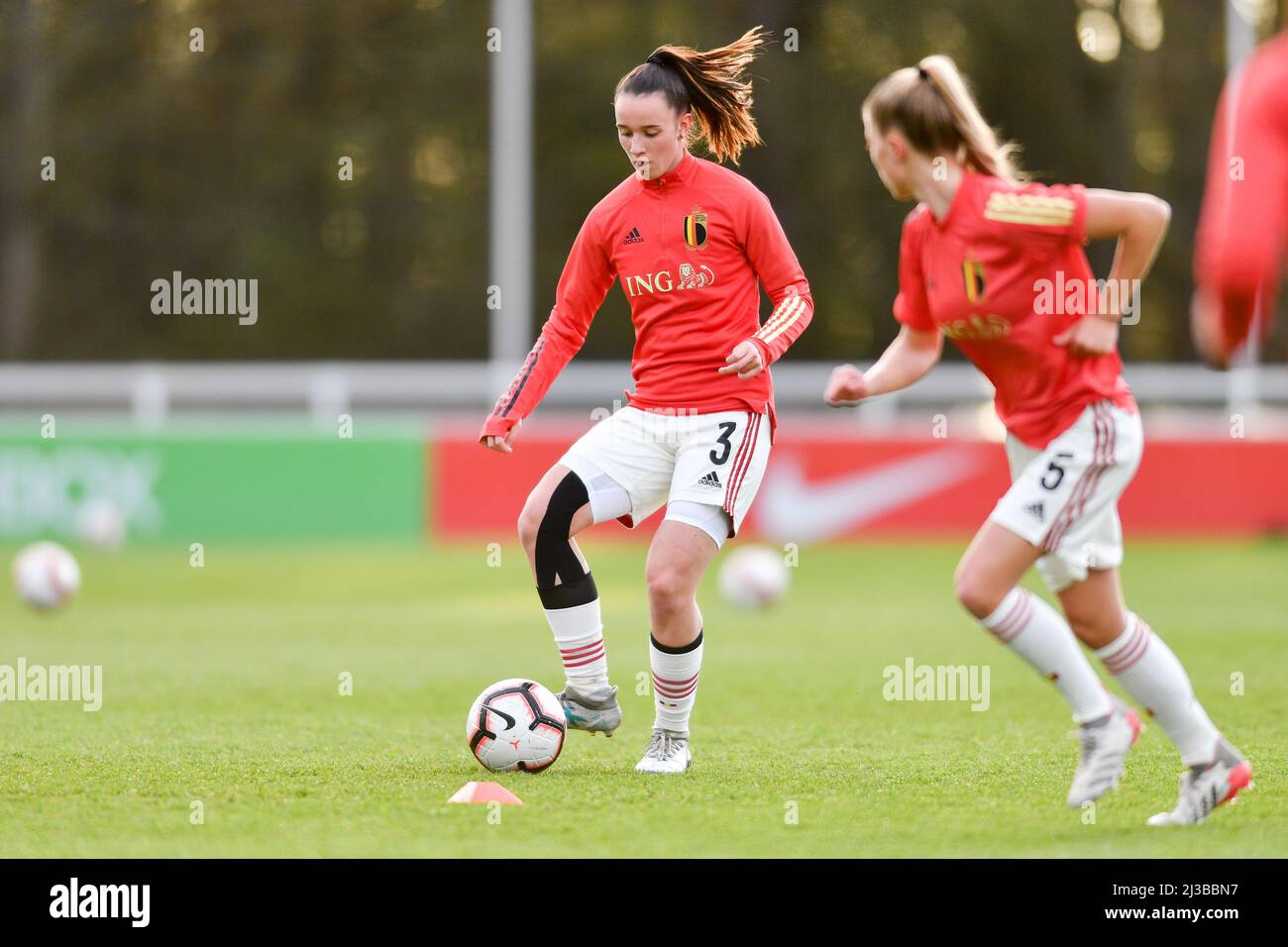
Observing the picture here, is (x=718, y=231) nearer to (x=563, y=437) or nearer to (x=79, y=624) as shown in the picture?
(x=79, y=624)

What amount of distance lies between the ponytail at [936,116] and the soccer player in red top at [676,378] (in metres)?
0.94

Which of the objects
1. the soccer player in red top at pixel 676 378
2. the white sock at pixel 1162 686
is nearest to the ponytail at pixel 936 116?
the soccer player in red top at pixel 676 378

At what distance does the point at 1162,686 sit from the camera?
5164 millimetres

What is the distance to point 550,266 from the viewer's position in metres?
25.0

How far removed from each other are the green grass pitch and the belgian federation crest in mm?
1723

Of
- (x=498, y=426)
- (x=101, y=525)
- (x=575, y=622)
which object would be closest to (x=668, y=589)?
(x=575, y=622)

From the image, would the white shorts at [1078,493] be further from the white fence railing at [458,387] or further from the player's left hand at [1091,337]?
the white fence railing at [458,387]

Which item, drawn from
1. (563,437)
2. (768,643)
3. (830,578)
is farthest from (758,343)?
(563,437)

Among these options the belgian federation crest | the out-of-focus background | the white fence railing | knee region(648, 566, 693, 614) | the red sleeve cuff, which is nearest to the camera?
knee region(648, 566, 693, 614)

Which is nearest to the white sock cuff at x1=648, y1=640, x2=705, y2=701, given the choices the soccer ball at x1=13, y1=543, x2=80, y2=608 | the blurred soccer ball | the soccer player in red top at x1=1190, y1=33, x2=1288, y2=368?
the soccer player in red top at x1=1190, y1=33, x2=1288, y2=368

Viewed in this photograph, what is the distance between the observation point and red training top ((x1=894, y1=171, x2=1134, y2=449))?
5.07 m

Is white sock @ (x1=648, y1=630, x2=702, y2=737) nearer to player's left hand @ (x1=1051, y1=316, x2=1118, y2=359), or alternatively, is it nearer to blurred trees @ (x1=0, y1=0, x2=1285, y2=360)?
player's left hand @ (x1=1051, y1=316, x2=1118, y2=359)

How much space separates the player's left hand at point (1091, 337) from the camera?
507 centimetres

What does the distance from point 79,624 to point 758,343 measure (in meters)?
6.73
